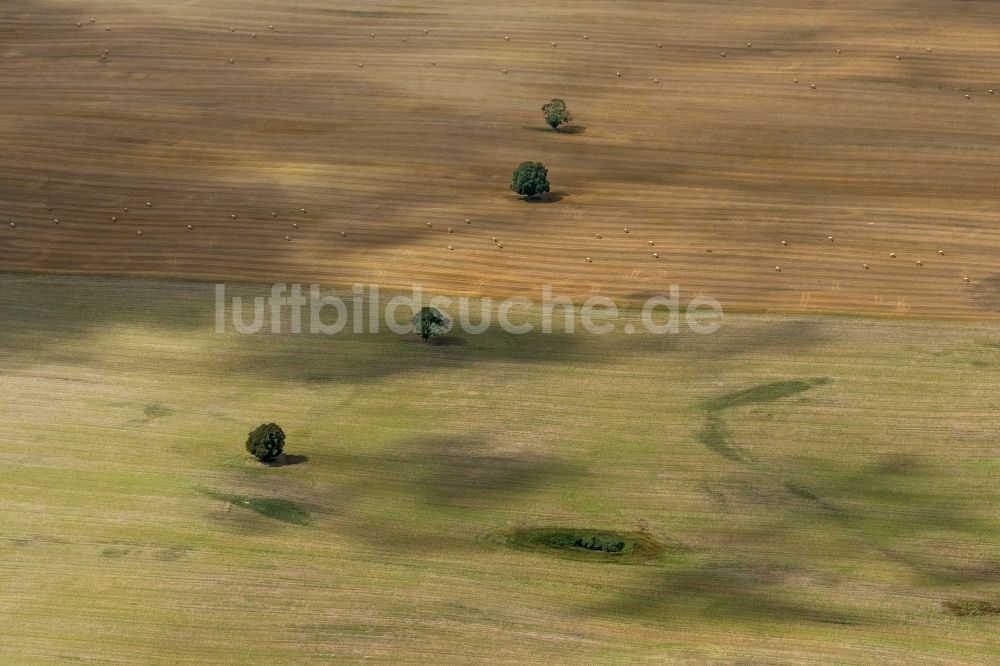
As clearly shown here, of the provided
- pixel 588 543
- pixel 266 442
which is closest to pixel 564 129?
pixel 266 442

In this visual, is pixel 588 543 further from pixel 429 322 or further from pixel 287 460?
pixel 429 322

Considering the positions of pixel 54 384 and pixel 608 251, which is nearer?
pixel 54 384

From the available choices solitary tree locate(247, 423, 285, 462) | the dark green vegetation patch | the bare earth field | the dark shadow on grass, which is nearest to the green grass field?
the dark shadow on grass

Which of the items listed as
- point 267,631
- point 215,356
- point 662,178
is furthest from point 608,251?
point 267,631

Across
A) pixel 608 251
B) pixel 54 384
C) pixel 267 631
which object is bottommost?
pixel 267 631

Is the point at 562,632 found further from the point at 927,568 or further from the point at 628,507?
the point at 927,568

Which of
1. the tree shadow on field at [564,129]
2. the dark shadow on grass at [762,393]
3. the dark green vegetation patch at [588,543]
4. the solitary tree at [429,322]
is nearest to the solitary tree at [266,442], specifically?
the dark green vegetation patch at [588,543]

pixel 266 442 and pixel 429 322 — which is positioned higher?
pixel 429 322

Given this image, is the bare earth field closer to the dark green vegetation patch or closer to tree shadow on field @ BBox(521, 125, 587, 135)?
tree shadow on field @ BBox(521, 125, 587, 135)
